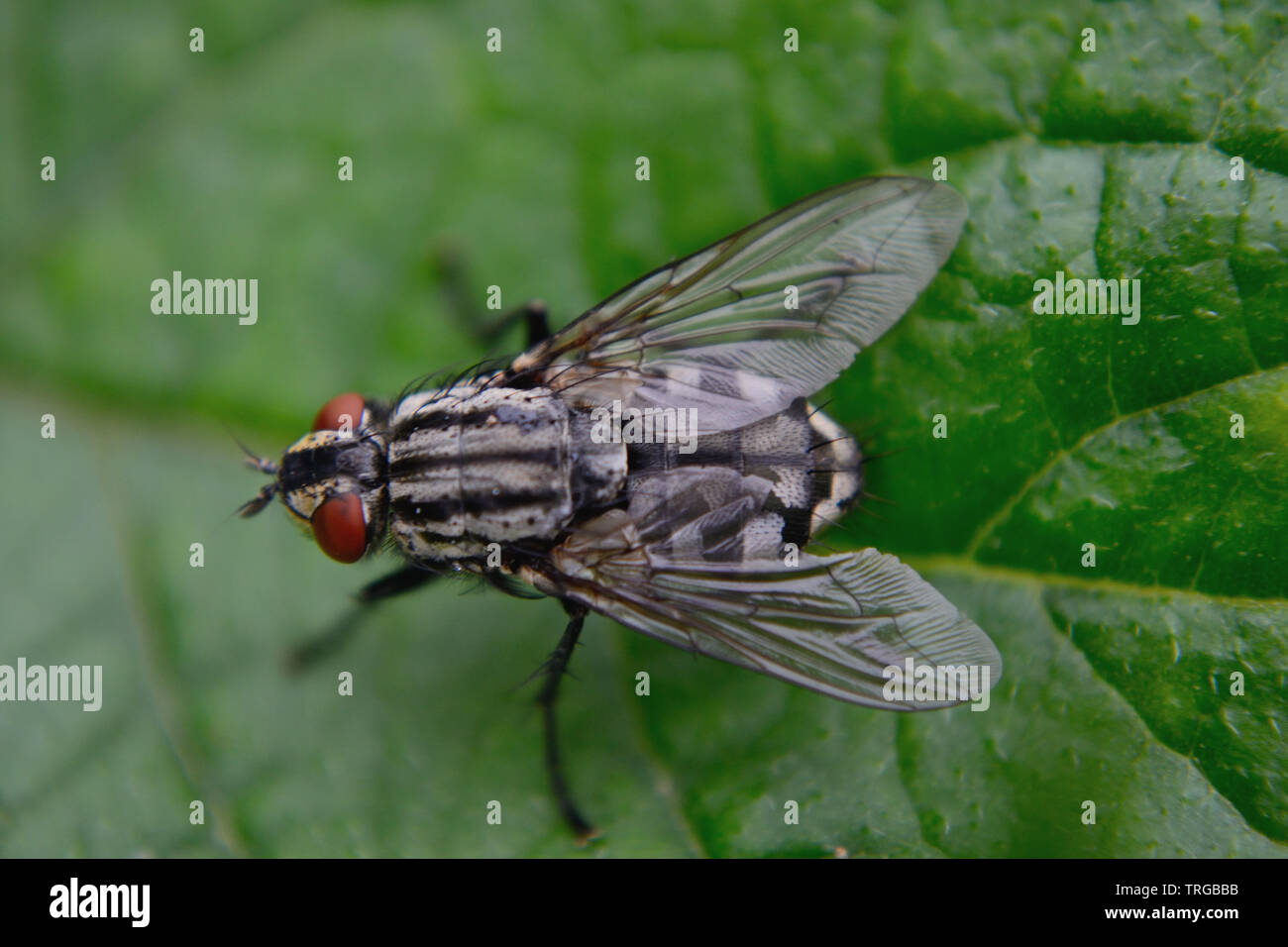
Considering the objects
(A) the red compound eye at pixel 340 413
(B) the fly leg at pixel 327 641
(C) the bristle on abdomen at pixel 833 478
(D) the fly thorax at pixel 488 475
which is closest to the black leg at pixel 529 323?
(D) the fly thorax at pixel 488 475

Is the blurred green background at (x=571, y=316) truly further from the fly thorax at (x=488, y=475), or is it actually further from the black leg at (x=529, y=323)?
the fly thorax at (x=488, y=475)

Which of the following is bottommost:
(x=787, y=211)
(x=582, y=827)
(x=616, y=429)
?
(x=582, y=827)

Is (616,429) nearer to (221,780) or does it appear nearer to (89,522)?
(221,780)

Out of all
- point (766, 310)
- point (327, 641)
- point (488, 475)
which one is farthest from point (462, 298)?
point (327, 641)

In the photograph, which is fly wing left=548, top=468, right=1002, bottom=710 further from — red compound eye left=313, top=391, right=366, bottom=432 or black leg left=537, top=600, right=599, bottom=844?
red compound eye left=313, top=391, right=366, bottom=432

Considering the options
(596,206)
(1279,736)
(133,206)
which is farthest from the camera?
(133,206)

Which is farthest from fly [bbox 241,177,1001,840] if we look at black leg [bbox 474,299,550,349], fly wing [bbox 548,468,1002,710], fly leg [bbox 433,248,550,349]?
fly leg [bbox 433,248,550,349]
